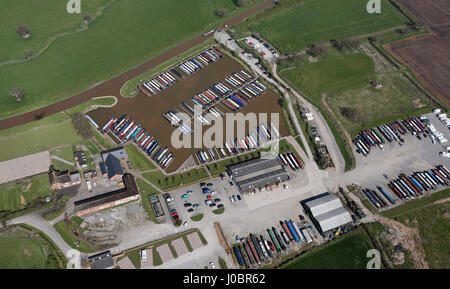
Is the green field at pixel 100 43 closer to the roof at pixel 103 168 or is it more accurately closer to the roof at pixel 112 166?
the roof at pixel 103 168

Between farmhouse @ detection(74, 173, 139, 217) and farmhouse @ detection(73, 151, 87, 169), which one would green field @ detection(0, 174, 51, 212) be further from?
farmhouse @ detection(74, 173, 139, 217)

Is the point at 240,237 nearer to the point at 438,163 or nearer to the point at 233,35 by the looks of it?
the point at 438,163

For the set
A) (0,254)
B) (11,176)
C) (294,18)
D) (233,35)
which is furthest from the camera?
(294,18)

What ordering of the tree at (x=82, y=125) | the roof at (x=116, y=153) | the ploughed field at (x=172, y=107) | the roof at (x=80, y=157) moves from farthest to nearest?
1. the ploughed field at (x=172, y=107)
2. the tree at (x=82, y=125)
3. the roof at (x=116, y=153)
4. the roof at (x=80, y=157)

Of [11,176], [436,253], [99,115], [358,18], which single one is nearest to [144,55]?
[99,115]

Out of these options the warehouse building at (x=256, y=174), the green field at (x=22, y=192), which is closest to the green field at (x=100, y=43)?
the green field at (x=22, y=192)

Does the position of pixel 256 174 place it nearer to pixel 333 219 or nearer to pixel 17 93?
pixel 333 219

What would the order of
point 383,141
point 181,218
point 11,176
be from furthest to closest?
point 383,141, point 11,176, point 181,218
